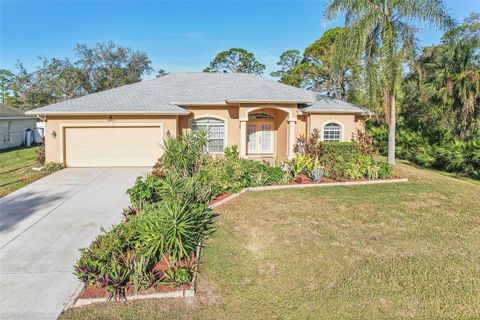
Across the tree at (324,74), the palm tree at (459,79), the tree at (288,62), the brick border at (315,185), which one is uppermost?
the tree at (288,62)

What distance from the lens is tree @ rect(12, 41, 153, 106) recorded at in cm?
3612

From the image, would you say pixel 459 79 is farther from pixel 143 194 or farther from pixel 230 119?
pixel 143 194

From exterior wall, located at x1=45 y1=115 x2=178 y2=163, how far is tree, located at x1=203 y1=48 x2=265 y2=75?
32.6 metres

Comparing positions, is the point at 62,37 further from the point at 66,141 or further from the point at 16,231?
the point at 16,231

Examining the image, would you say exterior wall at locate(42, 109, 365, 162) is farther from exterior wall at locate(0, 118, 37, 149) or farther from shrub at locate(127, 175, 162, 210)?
exterior wall at locate(0, 118, 37, 149)

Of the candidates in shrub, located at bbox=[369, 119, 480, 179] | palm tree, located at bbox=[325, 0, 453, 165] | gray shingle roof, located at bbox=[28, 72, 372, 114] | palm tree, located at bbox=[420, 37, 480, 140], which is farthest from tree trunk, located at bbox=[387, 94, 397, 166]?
palm tree, located at bbox=[420, 37, 480, 140]

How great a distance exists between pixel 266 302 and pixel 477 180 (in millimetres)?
13945

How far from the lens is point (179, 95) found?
674 inches

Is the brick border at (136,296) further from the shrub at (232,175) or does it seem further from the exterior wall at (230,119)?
the exterior wall at (230,119)

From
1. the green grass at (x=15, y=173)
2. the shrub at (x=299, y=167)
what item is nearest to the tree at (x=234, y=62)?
the green grass at (x=15, y=173)

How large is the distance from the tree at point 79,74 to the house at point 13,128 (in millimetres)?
12027

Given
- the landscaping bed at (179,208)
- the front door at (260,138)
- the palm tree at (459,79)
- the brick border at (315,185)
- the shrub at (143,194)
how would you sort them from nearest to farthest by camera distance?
1. the landscaping bed at (179,208)
2. the shrub at (143,194)
3. the brick border at (315,185)
4. the palm tree at (459,79)
5. the front door at (260,138)

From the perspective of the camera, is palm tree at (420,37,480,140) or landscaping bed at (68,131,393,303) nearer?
landscaping bed at (68,131,393,303)

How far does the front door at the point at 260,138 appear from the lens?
18.8 meters
